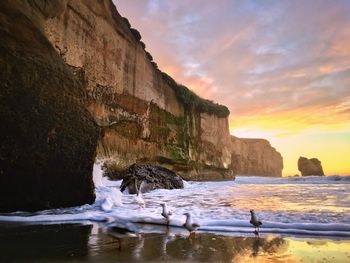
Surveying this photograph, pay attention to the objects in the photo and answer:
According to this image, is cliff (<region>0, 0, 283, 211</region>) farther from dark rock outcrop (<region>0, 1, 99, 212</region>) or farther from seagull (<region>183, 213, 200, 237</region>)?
seagull (<region>183, 213, 200, 237</region>)

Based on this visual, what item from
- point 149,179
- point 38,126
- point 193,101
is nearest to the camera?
point 38,126

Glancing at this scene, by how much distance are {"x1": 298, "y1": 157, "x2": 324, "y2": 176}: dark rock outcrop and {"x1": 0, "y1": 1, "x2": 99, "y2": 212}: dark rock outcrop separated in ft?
273

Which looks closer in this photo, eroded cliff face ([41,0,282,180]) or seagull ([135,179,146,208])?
seagull ([135,179,146,208])

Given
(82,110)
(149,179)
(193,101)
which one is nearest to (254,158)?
(193,101)

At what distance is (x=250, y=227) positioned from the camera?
527 centimetres

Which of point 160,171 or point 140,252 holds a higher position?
point 160,171

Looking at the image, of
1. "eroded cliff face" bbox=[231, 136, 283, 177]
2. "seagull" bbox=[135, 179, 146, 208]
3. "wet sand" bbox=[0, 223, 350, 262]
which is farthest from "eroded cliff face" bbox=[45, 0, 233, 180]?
"eroded cliff face" bbox=[231, 136, 283, 177]

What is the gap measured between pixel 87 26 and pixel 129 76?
5449 millimetres

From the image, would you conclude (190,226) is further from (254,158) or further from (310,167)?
(254,158)

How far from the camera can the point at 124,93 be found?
23.2 m

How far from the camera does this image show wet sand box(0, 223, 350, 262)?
345cm

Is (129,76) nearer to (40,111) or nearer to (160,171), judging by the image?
(160,171)

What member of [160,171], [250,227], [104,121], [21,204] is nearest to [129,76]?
[104,121]

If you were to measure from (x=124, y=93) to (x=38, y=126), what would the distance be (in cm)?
1659
